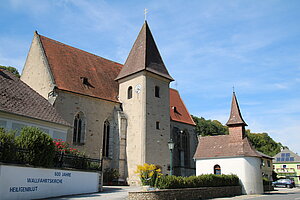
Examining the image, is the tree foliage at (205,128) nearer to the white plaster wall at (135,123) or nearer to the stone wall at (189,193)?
the white plaster wall at (135,123)

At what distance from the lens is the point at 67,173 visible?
45.5 feet

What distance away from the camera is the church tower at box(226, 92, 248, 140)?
2504cm

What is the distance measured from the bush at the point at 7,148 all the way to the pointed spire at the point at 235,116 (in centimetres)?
1910

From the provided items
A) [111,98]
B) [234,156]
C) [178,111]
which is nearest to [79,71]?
[111,98]

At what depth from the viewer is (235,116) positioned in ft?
85.1

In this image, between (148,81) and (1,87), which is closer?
(1,87)

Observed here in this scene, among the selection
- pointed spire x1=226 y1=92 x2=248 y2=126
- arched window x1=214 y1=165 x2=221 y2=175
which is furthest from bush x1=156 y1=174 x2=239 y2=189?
pointed spire x1=226 y1=92 x2=248 y2=126

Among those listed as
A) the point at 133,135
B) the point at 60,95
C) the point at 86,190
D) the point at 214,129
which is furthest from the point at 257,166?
the point at 214,129

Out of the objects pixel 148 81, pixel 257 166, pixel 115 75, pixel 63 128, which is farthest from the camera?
pixel 115 75

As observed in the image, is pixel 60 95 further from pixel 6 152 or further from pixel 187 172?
pixel 187 172

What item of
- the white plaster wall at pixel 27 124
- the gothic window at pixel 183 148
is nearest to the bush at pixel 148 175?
the white plaster wall at pixel 27 124

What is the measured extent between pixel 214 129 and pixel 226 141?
143ft

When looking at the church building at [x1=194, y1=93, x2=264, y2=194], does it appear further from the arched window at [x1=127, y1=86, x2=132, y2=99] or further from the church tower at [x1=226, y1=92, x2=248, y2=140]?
the arched window at [x1=127, y1=86, x2=132, y2=99]

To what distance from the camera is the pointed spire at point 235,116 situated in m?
25.2
